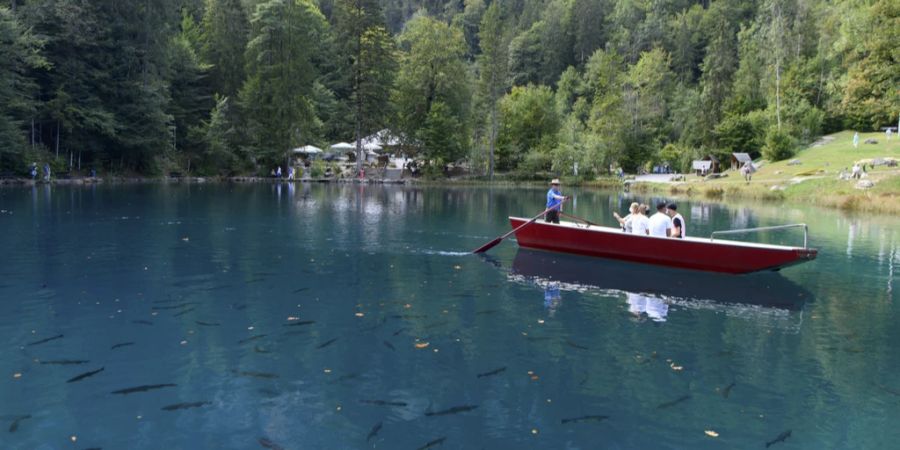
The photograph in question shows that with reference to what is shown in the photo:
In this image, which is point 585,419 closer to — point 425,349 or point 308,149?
point 425,349

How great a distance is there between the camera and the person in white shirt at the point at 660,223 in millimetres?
18438

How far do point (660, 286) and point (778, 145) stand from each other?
5307 cm

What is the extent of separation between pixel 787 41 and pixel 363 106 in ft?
169

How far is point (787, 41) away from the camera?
78.1 meters

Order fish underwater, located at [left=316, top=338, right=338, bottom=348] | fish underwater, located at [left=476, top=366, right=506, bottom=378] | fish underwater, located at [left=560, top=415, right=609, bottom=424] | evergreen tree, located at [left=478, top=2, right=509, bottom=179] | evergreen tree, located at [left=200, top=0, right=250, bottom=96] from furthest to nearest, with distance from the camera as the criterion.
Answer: evergreen tree, located at [left=478, top=2, right=509, bottom=179]
evergreen tree, located at [left=200, top=0, right=250, bottom=96]
fish underwater, located at [left=316, top=338, right=338, bottom=348]
fish underwater, located at [left=476, top=366, right=506, bottom=378]
fish underwater, located at [left=560, top=415, right=609, bottom=424]

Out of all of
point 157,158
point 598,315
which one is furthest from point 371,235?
point 157,158

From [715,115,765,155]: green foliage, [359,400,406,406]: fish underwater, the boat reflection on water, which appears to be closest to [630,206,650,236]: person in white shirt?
the boat reflection on water

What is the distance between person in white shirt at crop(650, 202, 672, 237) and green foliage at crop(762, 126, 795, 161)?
50442 mm

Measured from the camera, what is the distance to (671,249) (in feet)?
59.2

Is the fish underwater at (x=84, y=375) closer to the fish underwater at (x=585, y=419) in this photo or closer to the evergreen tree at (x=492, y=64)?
the fish underwater at (x=585, y=419)

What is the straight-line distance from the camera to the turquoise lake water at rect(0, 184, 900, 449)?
309 inches

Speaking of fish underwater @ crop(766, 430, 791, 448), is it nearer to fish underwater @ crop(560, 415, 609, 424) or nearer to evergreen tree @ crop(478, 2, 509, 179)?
fish underwater @ crop(560, 415, 609, 424)

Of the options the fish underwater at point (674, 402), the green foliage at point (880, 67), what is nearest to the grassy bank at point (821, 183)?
the green foliage at point (880, 67)

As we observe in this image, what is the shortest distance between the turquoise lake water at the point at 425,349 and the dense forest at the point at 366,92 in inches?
1253
